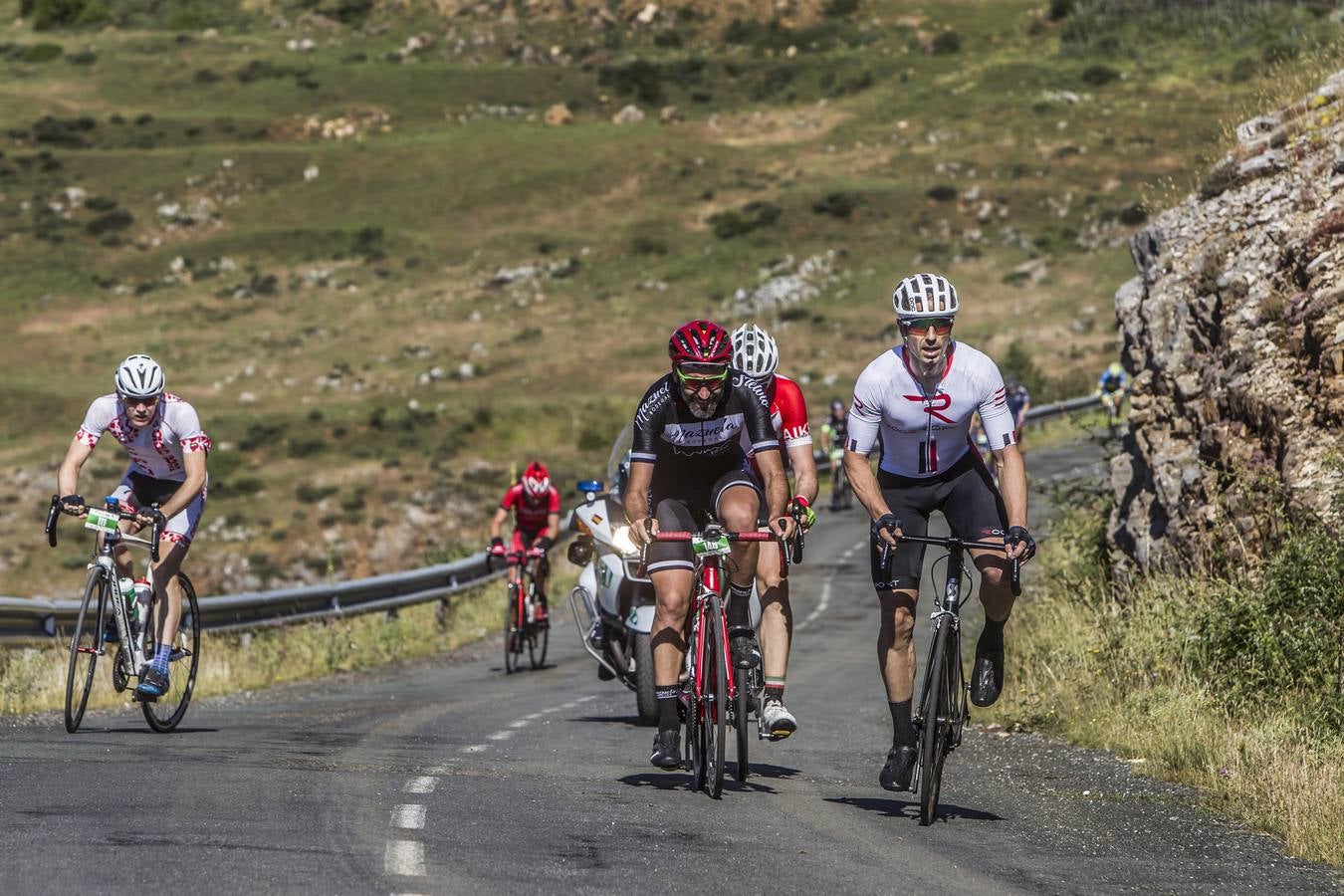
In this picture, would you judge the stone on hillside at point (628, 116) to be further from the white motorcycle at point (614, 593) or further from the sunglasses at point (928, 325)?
the sunglasses at point (928, 325)

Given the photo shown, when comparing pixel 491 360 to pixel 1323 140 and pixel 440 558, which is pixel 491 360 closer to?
pixel 440 558

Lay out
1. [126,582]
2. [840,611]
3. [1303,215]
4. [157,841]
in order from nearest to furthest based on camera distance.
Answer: [157,841] < [126,582] < [1303,215] < [840,611]

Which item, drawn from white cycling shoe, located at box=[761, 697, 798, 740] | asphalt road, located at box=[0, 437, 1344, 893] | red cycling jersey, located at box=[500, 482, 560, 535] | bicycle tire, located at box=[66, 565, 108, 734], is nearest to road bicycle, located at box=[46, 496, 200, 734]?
bicycle tire, located at box=[66, 565, 108, 734]

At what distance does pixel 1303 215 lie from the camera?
44.9 feet

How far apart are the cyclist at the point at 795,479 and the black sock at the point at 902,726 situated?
0.62 m

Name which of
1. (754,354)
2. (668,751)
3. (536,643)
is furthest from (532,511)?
(668,751)

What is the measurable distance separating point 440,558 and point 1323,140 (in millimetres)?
18964

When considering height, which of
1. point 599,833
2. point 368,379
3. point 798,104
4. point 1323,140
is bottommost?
point 599,833

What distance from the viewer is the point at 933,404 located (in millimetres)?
8797

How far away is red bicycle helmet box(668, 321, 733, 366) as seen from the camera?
29.4 ft

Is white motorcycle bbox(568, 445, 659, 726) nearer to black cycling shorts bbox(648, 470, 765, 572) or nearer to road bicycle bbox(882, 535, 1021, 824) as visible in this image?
black cycling shorts bbox(648, 470, 765, 572)

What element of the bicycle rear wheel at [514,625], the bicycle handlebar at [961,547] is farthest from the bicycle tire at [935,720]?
the bicycle rear wheel at [514,625]

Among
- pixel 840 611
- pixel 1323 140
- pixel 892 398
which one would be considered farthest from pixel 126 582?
pixel 840 611

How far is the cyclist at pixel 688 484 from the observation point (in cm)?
922
